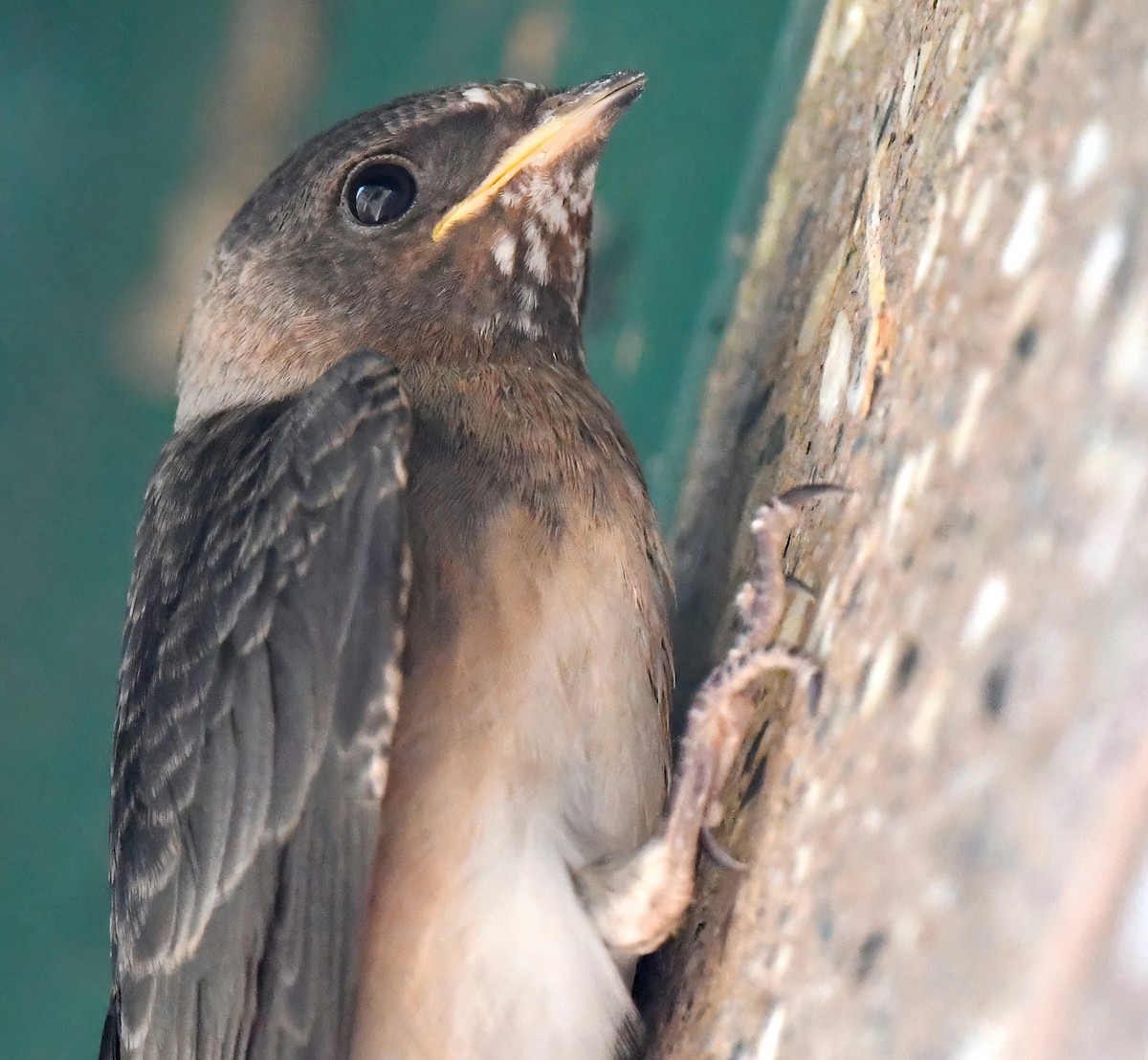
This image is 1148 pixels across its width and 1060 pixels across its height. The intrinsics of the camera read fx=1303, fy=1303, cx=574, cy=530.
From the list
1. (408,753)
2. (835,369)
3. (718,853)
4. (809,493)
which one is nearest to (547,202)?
(835,369)

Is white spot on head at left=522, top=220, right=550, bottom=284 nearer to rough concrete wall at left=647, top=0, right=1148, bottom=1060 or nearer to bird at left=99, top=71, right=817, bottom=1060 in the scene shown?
bird at left=99, top=71, right=817, bottom=1060

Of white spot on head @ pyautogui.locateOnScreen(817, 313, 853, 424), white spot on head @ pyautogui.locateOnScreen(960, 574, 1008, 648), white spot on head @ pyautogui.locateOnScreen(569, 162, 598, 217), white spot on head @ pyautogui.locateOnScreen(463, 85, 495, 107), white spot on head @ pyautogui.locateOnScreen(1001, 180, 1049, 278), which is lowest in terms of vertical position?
white spot on head @ pyautogui.locateOnScreen(960, 574, 1008, 648)

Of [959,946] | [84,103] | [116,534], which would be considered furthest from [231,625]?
[84,103]

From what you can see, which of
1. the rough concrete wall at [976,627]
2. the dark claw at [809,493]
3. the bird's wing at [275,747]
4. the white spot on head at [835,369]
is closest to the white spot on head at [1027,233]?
the rough concrete wall at [976,627]

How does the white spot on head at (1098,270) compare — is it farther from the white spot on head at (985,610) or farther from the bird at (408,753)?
the bird at (408,753)

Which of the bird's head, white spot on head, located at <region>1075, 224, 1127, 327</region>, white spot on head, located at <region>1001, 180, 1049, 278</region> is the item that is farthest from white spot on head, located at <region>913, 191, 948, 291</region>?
the bird's head

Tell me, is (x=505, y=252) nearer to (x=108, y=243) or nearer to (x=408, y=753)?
(x=408, y=753)
